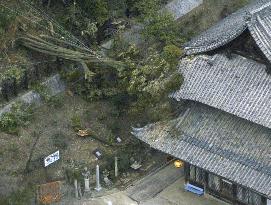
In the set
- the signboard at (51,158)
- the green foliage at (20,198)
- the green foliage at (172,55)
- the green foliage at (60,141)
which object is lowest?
the green foliage at (20,198)

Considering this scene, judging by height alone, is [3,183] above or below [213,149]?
below

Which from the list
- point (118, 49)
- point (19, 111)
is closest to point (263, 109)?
point (118, 49)

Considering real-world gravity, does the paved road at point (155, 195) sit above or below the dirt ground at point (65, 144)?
below

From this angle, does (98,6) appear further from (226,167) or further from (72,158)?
(226,167)

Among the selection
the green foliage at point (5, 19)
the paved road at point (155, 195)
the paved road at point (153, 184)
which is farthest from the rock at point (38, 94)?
the paved road at point (153, 184)

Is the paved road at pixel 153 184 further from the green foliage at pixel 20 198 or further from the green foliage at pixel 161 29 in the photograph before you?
the green foliage at pixel 161 29

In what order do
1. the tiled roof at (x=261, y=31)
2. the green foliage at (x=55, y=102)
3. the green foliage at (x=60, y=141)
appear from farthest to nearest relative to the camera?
1. the green foliage at (x=55, y=102)
2. the green foliage at (x=60, y=141)
3. the tiled roof at (x=261, y=31)

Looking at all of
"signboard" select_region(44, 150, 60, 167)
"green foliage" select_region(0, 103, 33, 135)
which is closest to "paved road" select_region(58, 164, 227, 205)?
"signboard" select_region(44, 150, 60, 167)
